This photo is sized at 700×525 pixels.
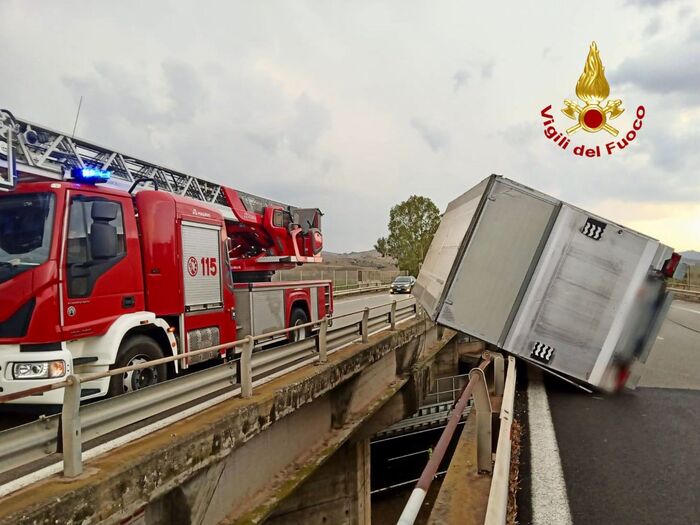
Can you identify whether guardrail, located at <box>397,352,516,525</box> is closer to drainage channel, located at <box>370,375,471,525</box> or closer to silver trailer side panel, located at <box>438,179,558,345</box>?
silver trailer side panel, located at <box>438,179,558,345</box>

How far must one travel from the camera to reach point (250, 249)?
1212 cm

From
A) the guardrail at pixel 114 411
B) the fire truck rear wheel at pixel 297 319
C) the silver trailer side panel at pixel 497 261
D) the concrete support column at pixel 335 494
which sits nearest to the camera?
the guardrail at pixel 114 411

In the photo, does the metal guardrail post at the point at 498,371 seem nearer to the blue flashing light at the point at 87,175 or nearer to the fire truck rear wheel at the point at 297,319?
the fire truck rear wheel at the point at 297,319

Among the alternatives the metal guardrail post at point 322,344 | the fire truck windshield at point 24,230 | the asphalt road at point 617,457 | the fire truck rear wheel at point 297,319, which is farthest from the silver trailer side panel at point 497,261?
the fire truck windshield at point 24,230

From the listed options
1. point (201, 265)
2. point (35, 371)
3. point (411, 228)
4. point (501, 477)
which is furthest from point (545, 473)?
point (411, 228)

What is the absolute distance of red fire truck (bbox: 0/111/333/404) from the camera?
5043 millimetres

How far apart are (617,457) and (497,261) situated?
2.99 m

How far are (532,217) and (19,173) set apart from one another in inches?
265

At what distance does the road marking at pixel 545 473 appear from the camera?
13.3 ft

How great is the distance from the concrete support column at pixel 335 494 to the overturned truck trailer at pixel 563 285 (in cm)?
444

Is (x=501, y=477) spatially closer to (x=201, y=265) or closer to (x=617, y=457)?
(x=617, y=457)

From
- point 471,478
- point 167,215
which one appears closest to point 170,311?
point 167,215

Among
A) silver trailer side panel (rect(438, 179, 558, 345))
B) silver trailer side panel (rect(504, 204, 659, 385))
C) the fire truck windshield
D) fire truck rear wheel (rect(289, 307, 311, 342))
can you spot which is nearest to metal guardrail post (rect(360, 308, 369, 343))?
fire truck rear wheel (rect(289, 307, 311, 342))

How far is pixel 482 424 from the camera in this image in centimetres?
431
